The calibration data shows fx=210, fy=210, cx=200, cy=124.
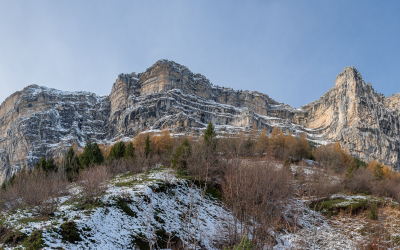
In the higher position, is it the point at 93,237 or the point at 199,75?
the point at 199,75

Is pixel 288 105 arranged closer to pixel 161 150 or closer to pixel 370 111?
pixel 370 111

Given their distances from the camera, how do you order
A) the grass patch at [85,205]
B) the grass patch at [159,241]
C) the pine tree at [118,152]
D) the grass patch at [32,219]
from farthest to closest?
the pine tree at [118,152] < the grass patch at [85,205] < the grass patch at [159,241] < the grass patch at [32,219]

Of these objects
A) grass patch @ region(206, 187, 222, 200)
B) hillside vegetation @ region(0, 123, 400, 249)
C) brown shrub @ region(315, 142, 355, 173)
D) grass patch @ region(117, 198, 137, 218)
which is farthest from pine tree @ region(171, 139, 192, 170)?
brown shrub @ region(315, 142, 355, 173)

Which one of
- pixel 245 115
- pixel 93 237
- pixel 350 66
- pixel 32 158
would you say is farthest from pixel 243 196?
pixel 350 66

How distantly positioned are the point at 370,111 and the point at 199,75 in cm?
9166

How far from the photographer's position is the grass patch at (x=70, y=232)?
8.10 meters

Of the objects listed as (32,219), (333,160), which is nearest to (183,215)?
(32,219)

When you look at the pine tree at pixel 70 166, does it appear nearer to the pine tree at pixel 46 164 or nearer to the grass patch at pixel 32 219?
the pine tree at pixel 46 164

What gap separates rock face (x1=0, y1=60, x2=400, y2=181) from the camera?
315 feet

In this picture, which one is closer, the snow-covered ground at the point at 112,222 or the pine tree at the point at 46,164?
the snow-covered ground at the point at 112,222

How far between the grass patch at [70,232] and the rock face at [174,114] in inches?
3207

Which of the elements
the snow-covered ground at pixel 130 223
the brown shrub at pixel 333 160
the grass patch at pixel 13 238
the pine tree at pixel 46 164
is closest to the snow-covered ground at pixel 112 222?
the snow-covered ground at pixel 130 223

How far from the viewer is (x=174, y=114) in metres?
102

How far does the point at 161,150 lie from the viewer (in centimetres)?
4116
